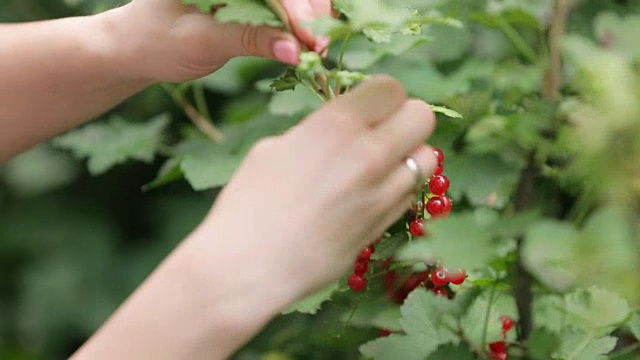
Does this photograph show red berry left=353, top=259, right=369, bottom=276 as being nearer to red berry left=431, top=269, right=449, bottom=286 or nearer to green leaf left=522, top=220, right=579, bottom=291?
red berry left=431, top=269, right=449, bottom=286

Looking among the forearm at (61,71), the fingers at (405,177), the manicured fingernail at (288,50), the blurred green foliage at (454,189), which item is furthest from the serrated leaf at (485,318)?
the forearm at (61,71)

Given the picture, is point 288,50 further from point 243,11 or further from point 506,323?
point 506,323

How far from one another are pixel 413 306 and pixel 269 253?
150mm

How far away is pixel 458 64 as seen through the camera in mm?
1135

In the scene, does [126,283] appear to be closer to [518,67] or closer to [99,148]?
[99,148]

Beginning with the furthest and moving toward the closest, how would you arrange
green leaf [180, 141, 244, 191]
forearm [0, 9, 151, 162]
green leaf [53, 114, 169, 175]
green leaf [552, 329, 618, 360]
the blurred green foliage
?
green leaf [53, 114, 169, 175]
green leaf [180, 141, 244, 191]
forearm [0, 9, 151, 162]
green leaf [552, 329, 618, 360]
the blurred green foliage

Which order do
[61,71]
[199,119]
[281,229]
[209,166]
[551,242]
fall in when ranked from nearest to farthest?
[551,242] < [281,229] < [61,71] < [209,166] < [199,119]

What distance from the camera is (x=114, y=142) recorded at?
134 cm

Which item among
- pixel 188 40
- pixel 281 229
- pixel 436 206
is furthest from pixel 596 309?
pixel 188 40

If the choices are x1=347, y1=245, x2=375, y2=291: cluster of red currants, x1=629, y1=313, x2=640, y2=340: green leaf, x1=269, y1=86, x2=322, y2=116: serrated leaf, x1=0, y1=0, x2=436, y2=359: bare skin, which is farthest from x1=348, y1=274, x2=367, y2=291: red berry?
x1=269, y1=86, x2=322, y2=116: serrated leaf

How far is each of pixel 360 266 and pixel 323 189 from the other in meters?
0.14

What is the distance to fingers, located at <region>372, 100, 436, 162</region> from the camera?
0.58m

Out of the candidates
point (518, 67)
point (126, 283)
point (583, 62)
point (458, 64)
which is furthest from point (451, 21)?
point (126, 283)

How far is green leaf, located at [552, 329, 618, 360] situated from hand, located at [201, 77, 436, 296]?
175mm
